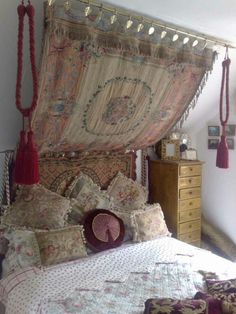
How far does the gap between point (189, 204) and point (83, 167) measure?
1.28m

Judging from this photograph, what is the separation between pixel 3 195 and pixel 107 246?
100 cm

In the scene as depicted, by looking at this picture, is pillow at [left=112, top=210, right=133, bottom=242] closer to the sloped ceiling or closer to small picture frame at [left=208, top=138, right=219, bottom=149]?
small picture frame at [left=208, top=138, right=219, bottom=149]

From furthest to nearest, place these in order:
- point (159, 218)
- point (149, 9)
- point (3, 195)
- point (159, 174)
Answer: point (159, 174) → point (159, 218) → point (3, 195) → point (149, 9)

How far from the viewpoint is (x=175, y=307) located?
1.72m

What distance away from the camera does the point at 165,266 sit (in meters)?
2.70

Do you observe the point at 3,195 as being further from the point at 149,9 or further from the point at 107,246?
the point at 149,9

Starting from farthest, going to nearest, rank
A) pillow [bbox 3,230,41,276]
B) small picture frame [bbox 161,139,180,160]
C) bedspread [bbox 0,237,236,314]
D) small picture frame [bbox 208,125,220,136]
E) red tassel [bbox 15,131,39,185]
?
small picture frame [bbox 208,125,220,136] → small picture frame [bbox 161,139,180,160] → pillow [bbox 3,230,41,276] → bedspread [bbox 0,237,236,314] → red tassel [bbox 15,131,39,185]

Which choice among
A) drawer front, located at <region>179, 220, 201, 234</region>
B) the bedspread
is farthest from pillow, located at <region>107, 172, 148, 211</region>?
the bedspread

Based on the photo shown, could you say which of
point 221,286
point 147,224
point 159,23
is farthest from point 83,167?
point 221,286

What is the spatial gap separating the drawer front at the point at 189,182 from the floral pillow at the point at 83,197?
871 millimetres

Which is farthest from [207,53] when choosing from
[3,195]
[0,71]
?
[3,195]

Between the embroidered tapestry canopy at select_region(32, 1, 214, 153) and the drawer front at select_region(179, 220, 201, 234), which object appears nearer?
the embroidered tapestry canopy at select_region(32, 1, 214, 153)

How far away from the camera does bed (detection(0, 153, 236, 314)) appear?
2.14 meters

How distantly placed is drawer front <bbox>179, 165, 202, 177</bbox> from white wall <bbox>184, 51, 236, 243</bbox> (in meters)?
0.51
